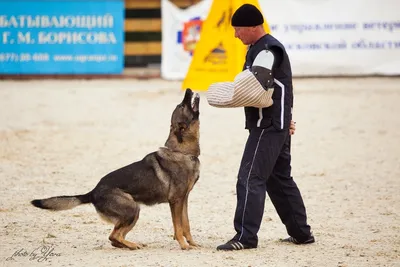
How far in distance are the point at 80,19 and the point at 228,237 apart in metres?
11.8

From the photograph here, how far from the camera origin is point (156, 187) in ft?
23.9

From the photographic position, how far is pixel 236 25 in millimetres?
6918

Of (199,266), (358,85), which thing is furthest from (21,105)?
(199,266)

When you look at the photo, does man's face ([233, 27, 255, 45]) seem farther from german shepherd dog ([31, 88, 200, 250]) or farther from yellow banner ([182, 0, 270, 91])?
yellow banner ([182, 0, 270, 91])

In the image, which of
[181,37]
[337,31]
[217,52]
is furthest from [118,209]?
[337,31]

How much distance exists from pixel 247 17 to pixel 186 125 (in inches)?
42.2

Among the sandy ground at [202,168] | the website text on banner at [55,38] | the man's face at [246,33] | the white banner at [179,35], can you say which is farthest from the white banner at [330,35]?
the man's face at [246,33]

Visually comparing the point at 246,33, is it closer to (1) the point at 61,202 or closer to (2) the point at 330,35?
(1) the point at 61,202

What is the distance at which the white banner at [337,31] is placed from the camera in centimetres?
1880

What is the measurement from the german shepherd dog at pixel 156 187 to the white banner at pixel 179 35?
11.4 m

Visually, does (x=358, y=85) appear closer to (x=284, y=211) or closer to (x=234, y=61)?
(x=234, y=61)

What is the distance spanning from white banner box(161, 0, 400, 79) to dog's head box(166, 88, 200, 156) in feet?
37.5

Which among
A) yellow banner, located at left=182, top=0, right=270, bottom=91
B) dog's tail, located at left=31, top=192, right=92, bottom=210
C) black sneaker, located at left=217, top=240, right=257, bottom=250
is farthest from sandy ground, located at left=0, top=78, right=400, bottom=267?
yellow banner, located at left=182, top=0, right=270, bottom=91

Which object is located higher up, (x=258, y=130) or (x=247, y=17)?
(x=247, y=17)
